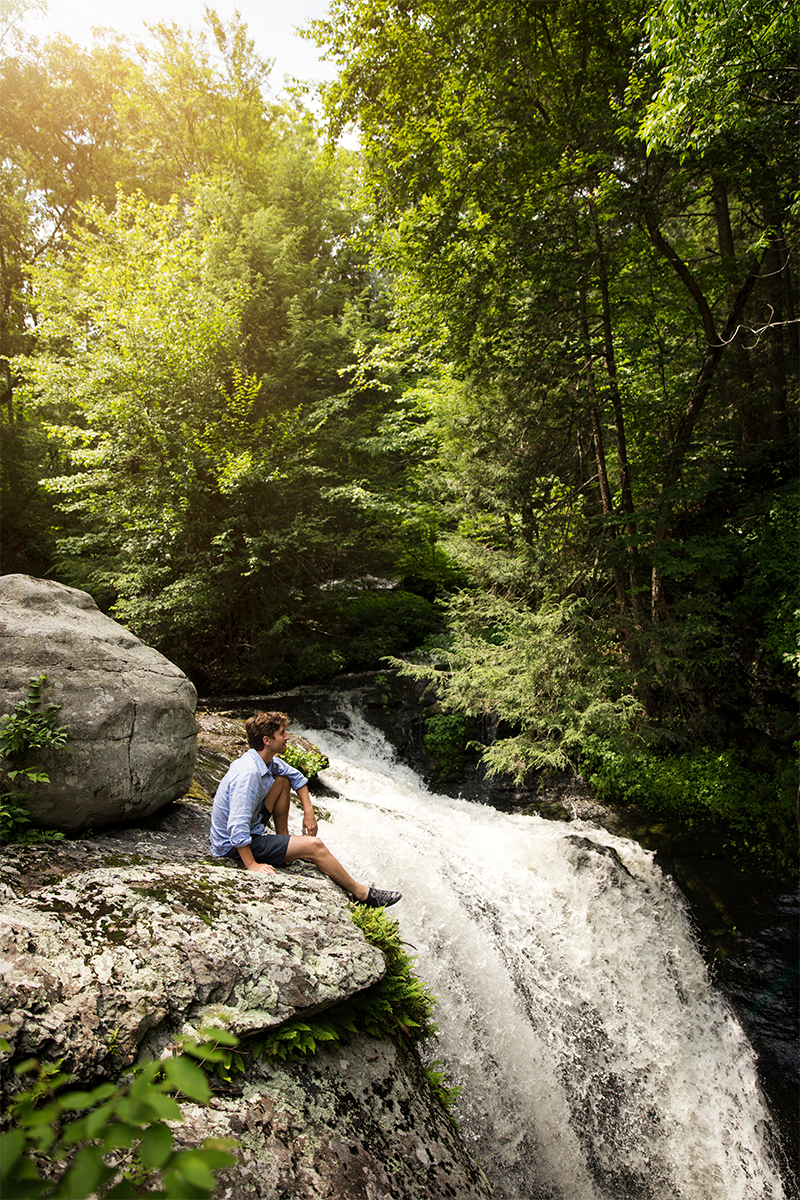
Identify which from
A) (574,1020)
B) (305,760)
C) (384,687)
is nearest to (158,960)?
(574,1020)

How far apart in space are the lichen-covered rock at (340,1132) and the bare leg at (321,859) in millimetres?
1131

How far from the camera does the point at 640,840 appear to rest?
303 inches

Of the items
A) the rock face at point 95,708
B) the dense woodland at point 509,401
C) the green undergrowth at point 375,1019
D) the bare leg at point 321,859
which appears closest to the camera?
the green undergrowth at point 375,1019

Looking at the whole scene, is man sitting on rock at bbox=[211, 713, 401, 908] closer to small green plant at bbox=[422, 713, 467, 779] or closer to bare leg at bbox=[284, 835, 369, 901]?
bare leg at bbox=[284, 835, 369, 901]

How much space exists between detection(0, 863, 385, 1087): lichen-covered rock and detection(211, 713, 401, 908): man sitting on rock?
30cm

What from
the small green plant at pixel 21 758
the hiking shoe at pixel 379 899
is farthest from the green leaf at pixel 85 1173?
the hiking shoe at pixel 379 899

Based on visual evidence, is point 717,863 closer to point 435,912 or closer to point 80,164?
point 435,912

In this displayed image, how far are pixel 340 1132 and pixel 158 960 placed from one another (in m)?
1.25

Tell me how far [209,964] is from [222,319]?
42.8ft

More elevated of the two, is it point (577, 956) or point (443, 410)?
point (443, 410)

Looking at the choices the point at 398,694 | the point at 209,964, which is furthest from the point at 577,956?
the point at 398,694

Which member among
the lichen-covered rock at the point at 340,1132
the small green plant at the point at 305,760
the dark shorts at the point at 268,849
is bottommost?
the lichen-covered rock at the point at 340,1132

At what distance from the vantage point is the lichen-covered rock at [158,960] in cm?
255

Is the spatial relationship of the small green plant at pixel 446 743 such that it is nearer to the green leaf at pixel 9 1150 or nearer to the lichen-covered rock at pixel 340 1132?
the lichen-covered rock at pixel 340 1132
